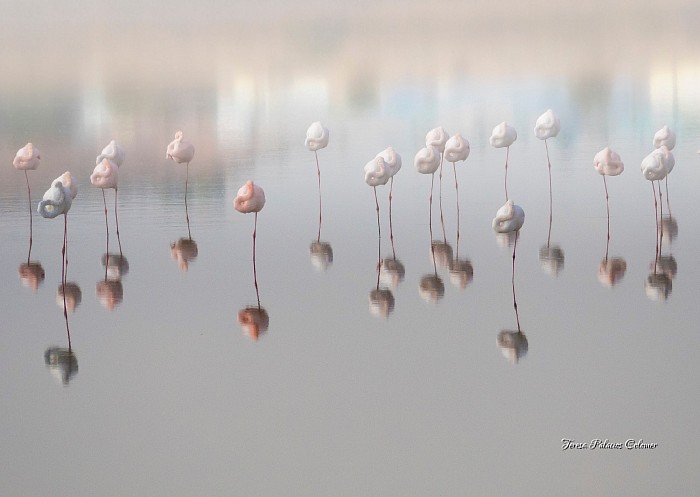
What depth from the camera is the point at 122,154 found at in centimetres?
818

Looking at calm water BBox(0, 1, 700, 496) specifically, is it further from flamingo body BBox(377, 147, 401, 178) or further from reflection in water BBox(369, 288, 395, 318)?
flamingo body BBox(377, 147, 401, 178)

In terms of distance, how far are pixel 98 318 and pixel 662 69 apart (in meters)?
13.9

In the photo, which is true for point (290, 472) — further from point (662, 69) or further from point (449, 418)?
point (662, 69)

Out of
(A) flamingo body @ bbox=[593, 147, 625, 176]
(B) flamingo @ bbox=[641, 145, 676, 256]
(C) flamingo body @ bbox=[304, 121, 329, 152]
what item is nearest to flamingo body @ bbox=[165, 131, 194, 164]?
(C) flamingo body @ bbox=[304, 121, 329, 152]

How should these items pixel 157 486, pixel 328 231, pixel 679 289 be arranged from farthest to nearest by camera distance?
1. pixel 328 231
2. pixel 679 289
3. pixel 157 486

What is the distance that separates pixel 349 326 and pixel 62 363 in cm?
118

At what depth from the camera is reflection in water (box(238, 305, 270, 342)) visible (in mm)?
5410

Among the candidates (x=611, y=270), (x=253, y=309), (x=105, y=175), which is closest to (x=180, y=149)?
(x=105, y=175)

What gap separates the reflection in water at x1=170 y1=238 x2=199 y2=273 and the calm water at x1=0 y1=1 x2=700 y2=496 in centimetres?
2

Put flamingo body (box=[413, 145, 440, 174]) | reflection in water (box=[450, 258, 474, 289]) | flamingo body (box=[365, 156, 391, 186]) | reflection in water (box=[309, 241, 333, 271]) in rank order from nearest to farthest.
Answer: reflection in water (box=[450, 258, 474, 289]), reflection in water (box=[309, 241, 333, 271]), flamingo body (box=[365, 156, 391, 186]), flamingo body (box=[413, 145, 440, 174])

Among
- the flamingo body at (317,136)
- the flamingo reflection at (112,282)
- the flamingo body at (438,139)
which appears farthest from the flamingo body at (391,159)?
the flamingo reflection at (112,282)

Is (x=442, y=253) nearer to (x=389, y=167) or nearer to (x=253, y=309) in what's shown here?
(x=389, y=167)

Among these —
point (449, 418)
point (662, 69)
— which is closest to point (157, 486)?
point (449, 418)

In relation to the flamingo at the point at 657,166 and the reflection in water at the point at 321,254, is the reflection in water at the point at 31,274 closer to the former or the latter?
the reflection in water at the point at 321,254
